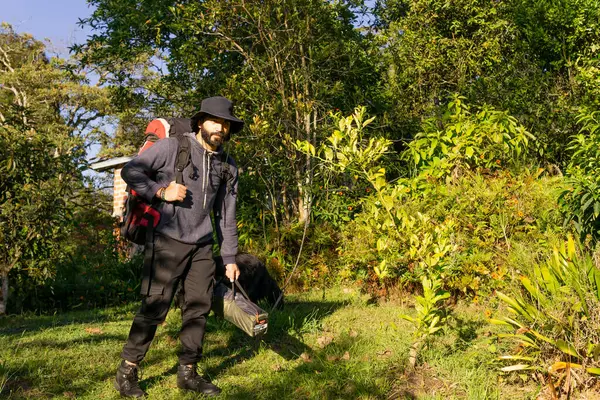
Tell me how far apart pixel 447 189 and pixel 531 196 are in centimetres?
89

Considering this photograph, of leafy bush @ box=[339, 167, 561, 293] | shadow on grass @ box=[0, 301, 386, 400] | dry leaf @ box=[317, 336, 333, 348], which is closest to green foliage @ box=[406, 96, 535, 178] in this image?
leafy bush @ box=[339, 167, 561, 293]

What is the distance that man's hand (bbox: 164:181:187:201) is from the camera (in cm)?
363

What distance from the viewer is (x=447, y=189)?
244 inches

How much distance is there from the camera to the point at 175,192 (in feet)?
11.9

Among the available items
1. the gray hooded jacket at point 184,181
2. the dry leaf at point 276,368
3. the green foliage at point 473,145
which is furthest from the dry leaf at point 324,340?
the green foliage at point 473,145

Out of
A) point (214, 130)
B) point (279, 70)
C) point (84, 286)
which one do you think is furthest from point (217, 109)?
point (84, 286)

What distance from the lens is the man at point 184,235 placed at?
3781mm

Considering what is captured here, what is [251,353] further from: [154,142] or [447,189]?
[447,189]

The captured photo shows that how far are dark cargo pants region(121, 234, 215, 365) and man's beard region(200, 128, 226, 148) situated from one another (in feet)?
2.43

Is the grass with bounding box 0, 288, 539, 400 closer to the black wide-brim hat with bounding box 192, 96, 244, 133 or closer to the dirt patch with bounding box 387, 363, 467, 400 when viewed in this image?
→ the dirt patch with bounding box 387, 363, 467, 400

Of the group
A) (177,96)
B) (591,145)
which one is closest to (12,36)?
(177,96)

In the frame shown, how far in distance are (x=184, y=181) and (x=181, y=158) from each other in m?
0.16

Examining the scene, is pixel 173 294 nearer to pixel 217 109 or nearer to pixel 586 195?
pixel 217 109

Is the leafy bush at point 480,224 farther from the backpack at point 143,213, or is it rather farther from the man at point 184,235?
the backpack at point 143,213
